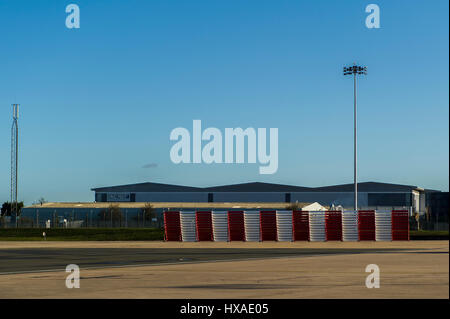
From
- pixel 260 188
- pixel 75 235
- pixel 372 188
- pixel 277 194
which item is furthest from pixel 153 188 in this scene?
pixel 75 235

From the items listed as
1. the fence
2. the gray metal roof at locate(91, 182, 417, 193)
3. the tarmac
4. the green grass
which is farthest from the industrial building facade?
the tarmac

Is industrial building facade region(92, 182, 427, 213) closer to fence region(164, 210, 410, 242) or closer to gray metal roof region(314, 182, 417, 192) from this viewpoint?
gray metal roof region(314, 182, 417, 192)

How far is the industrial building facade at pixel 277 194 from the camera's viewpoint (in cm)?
12219

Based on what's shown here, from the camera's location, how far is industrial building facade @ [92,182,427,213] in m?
122

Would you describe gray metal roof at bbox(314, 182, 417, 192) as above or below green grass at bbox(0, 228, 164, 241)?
above

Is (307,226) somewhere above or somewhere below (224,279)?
below

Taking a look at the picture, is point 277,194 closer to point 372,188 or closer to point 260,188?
point 260,188

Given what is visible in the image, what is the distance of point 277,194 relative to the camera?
129 meters

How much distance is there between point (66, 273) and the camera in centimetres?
2031

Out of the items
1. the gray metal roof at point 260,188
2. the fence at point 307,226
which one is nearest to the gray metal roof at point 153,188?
the gray metal roof at point 260,188

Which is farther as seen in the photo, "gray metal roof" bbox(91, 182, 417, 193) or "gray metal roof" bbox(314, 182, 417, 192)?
"gray metal roof" bbox(91, 182, 417, 193)

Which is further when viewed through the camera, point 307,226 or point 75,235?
point 75,235
